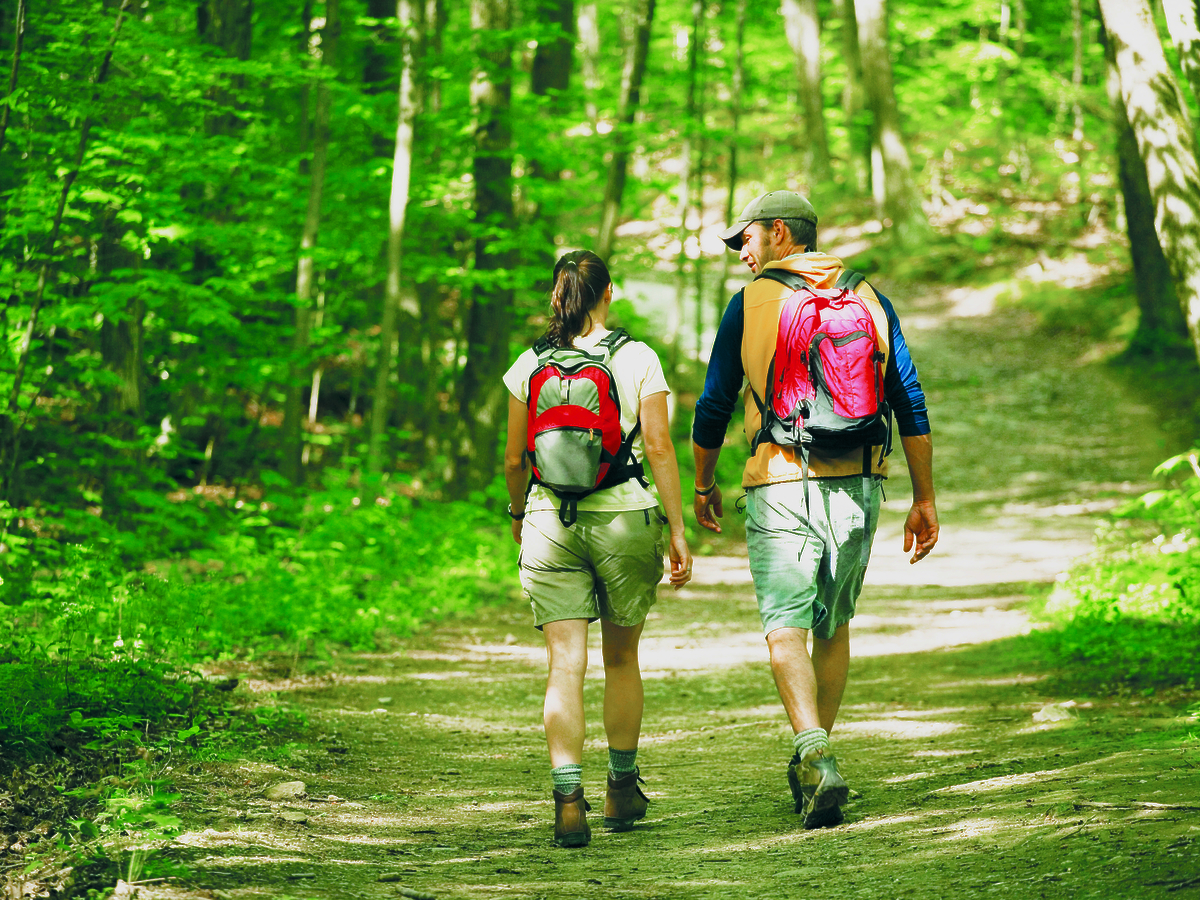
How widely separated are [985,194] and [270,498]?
2490 centimetres

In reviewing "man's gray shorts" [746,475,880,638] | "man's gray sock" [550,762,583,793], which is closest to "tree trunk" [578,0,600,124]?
"man's gray shorts" [746,475,880,638]

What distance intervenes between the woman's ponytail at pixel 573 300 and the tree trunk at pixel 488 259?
26.6 ft

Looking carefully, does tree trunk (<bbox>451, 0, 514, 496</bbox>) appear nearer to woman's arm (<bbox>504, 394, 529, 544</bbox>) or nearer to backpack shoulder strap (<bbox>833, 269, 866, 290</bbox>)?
woman's arm (<bbox>504, 394, 529, 544</bbox>)

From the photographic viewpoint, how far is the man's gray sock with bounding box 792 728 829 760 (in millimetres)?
3793

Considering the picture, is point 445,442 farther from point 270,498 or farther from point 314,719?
point 314,719

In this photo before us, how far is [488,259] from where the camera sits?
13234 millimetres

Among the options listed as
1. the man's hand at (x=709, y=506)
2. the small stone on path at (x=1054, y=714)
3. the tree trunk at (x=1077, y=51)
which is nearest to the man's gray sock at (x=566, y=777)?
the man's hand at (x=709, y=506)

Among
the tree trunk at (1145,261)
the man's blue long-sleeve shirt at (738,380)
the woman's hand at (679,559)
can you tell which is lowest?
the woman's hand at (679,559)

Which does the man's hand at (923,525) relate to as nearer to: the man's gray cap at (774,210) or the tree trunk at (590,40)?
the man's gray cap at (774,210)

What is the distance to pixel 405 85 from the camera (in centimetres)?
1102

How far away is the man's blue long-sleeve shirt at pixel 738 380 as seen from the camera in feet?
13.6

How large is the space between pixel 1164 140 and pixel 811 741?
17.3 feet

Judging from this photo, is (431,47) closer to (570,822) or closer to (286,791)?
(286,791)

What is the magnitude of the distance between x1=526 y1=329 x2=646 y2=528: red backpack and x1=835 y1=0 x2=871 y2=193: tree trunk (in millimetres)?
28179
